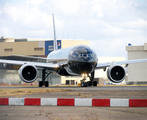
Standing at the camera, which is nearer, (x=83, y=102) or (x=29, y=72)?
(x=83, y=102)

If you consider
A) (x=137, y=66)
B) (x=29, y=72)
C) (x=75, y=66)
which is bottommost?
(x=29, y=72)

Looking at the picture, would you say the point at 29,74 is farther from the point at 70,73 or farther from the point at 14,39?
the point at 14,39

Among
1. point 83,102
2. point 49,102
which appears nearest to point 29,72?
point 49,102

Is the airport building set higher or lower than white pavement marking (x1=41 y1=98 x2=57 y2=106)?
higher

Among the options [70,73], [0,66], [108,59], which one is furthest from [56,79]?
[70,73]

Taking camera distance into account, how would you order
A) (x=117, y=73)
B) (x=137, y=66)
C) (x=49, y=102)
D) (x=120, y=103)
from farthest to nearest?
(x=137, y=66) < (x=117, y=73) < (x=49, y=102) < (x=120, y=103)

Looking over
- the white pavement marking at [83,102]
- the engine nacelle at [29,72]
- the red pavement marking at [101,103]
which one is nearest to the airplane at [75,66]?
the engine nacelle at [29,72]

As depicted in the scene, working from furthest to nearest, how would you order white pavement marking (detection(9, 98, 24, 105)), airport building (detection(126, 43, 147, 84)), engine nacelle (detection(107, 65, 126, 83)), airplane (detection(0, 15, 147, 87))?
airport building (detection(126, 43, 147, 84)) < engine nacelle (detection(107, 65, 126, 83)) < airplane (detection(0, 15, 147, 87)) < white pavement marking (detection(9, 98, 24, 105))

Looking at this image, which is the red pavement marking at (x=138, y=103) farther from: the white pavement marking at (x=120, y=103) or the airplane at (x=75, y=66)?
the airplane at (x=75, y=66)

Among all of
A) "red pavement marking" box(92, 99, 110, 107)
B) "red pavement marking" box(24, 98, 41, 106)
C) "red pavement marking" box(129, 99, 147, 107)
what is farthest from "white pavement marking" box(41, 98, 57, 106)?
"red pavement marking" box(129, 99, 147, 107)

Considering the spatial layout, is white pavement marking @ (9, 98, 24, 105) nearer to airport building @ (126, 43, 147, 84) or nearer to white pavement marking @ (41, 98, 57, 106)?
white pavement marking @ (41, 98, 57, 106)

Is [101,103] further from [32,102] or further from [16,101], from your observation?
[16,101]

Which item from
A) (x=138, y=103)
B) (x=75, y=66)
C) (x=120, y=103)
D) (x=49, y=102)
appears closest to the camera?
(x=138, y=103)

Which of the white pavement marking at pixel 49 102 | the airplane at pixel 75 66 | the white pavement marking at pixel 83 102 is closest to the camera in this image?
the white pavement marking at pixel 83 102
